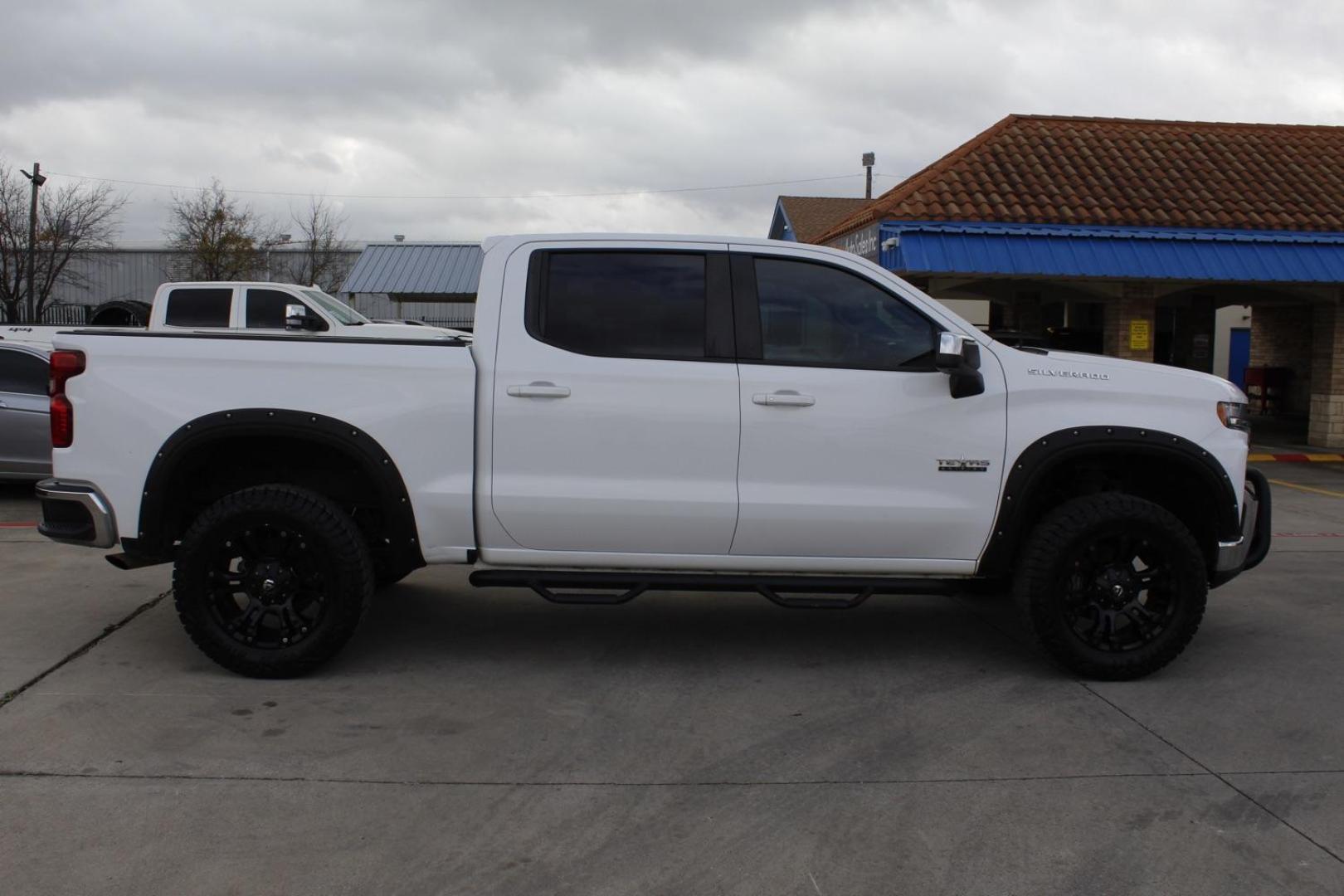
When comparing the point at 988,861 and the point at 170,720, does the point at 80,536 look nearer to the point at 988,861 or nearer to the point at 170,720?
the point at 170,720

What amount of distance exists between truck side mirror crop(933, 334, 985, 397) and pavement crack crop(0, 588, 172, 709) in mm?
4311

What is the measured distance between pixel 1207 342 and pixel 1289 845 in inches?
783

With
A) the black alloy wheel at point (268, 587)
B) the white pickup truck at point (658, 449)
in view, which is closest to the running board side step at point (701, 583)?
the white pickup truck at point (658, 449)

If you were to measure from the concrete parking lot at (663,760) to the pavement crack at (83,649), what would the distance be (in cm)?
3

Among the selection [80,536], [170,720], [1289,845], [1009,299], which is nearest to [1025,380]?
[1289,845]

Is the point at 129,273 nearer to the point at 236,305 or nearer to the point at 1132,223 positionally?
the point at 236,305

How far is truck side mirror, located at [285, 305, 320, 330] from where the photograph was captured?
12.1m

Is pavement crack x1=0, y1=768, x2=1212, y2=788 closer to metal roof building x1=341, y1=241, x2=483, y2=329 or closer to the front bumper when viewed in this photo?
the front bumper

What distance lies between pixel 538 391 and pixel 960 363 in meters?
1.88

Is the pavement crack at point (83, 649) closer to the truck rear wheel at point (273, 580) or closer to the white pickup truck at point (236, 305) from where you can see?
the truck rear wheel at point (273, 580)

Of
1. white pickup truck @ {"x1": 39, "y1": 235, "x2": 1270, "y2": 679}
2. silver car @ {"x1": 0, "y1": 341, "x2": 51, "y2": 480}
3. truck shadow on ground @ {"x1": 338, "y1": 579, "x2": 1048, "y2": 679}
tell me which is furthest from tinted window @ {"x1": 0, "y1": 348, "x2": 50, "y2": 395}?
white pickup truck @ {"x1": 39, "y1": 235, "x2": 1270, "y2": 679}

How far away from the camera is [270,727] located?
15.3 feet

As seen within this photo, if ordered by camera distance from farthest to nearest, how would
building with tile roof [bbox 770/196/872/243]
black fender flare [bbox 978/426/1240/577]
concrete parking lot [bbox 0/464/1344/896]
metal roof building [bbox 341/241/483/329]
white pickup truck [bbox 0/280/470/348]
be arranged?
1. building with tile roof [bbox 770/196/872/243]
2. metal roof building [bbox 341/241/483/329]
3. white pickup truck [bbox 0/280/470/348]
4. black fender flare [bbox 978/426/1240/577]
5. concrete parking lot [bbox 0/464/1344/896]

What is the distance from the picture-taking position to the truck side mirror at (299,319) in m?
12.1
